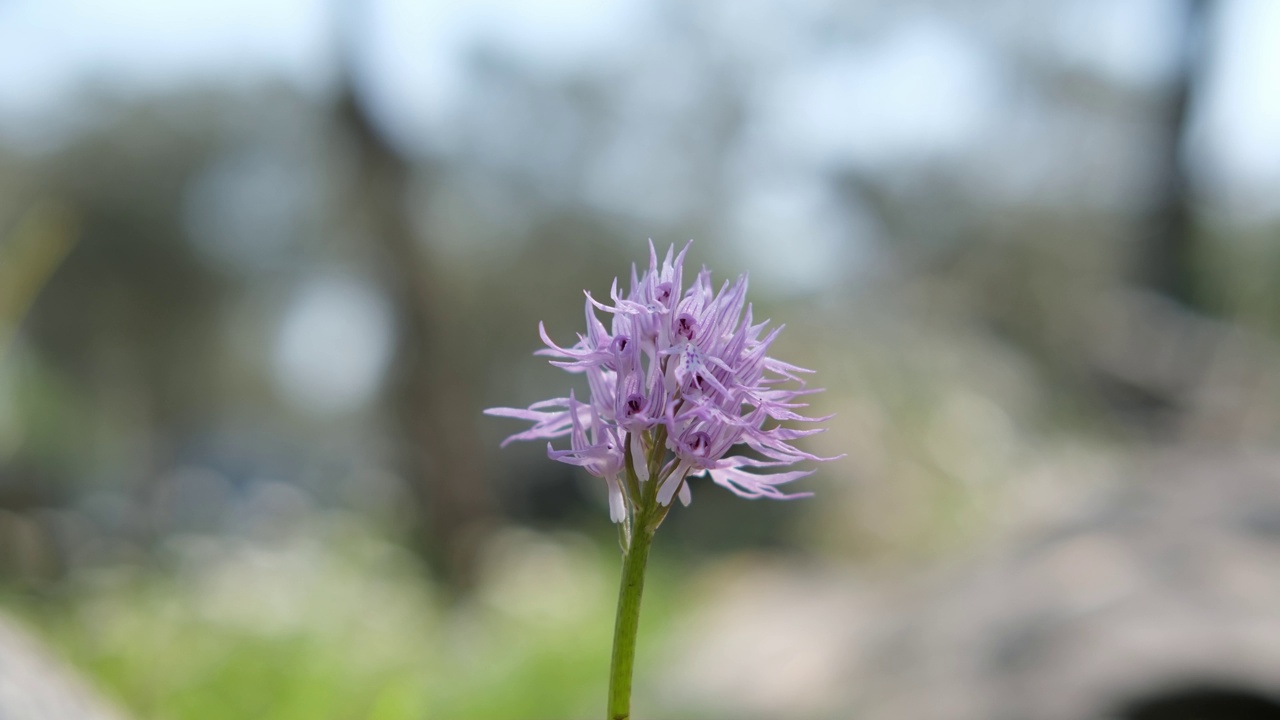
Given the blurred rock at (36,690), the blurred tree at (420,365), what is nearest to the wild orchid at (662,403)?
the blurred rock at (36,690)

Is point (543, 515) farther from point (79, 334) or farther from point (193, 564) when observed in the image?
point (79, 334)

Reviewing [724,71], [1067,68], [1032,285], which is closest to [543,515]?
[724,71]

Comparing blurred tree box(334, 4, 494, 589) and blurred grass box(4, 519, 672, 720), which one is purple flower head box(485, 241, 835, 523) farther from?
blurred tree box(334, 4, 494, 589)

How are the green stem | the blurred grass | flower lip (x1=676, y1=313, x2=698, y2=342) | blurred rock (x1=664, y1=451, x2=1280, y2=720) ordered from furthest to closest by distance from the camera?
the blurred grass → blurred rock (x1=664, y1=451, x2=1280, y2=720) → flower lip (x1=676, y1=313, x2=698, y2=342) → the green stem

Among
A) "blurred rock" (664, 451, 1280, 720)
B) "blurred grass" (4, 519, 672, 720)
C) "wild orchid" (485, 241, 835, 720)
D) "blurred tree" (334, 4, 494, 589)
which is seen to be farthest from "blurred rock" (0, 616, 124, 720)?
"blurred tree" (334, 4, 494, 589)

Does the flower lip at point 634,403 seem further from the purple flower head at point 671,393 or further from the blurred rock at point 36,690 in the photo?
the blurred rock at point 36,690

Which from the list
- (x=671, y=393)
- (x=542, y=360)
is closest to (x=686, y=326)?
(x=671, y=393)
